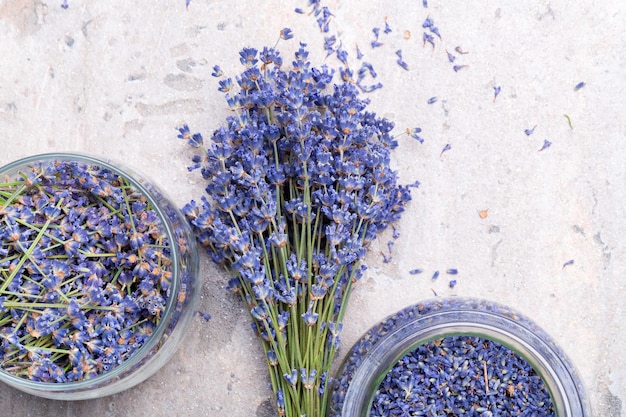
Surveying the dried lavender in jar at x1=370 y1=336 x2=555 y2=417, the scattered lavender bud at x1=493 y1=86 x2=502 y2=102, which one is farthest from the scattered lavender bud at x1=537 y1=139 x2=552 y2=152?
the dried lavender in jar at x1=370 y1=336 x2=555 y2=417

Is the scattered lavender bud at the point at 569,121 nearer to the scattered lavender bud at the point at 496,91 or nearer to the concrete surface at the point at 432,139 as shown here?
the concrete surface at the point at 432,139

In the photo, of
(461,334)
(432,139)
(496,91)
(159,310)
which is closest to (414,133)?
(432,139)

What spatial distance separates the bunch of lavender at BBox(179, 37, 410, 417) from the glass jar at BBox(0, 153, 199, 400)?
0.06m

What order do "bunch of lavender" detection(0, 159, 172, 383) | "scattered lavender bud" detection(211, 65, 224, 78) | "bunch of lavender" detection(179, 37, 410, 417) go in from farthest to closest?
1. "scattered lavender bud" detection(211, 65, 224, 78)
2. "bunch of lavender" detection(179, 37, 410, 417)
3. "bunch of lavender" detection(0, 159, 172, 383)

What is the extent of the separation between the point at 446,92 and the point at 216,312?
1.81ft

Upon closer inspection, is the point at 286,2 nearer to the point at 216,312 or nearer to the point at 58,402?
the point at 216,312

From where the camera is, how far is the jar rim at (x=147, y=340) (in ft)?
3.22

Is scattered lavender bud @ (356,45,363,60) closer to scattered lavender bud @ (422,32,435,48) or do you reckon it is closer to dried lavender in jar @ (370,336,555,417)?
scattered lavender bud @ (422,32,435,48)

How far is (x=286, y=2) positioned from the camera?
1236mm

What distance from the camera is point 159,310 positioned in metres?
1.01

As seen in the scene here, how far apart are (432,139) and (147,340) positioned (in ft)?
1.92

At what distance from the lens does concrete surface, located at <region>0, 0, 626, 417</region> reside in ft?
3.97

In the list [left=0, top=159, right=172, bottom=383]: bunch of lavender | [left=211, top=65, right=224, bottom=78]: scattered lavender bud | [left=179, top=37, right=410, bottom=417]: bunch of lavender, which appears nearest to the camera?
[left=0, top=159, right=172, bottom=383]: bunch of lavender

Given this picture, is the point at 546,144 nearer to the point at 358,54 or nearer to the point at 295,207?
the point at 358,54
